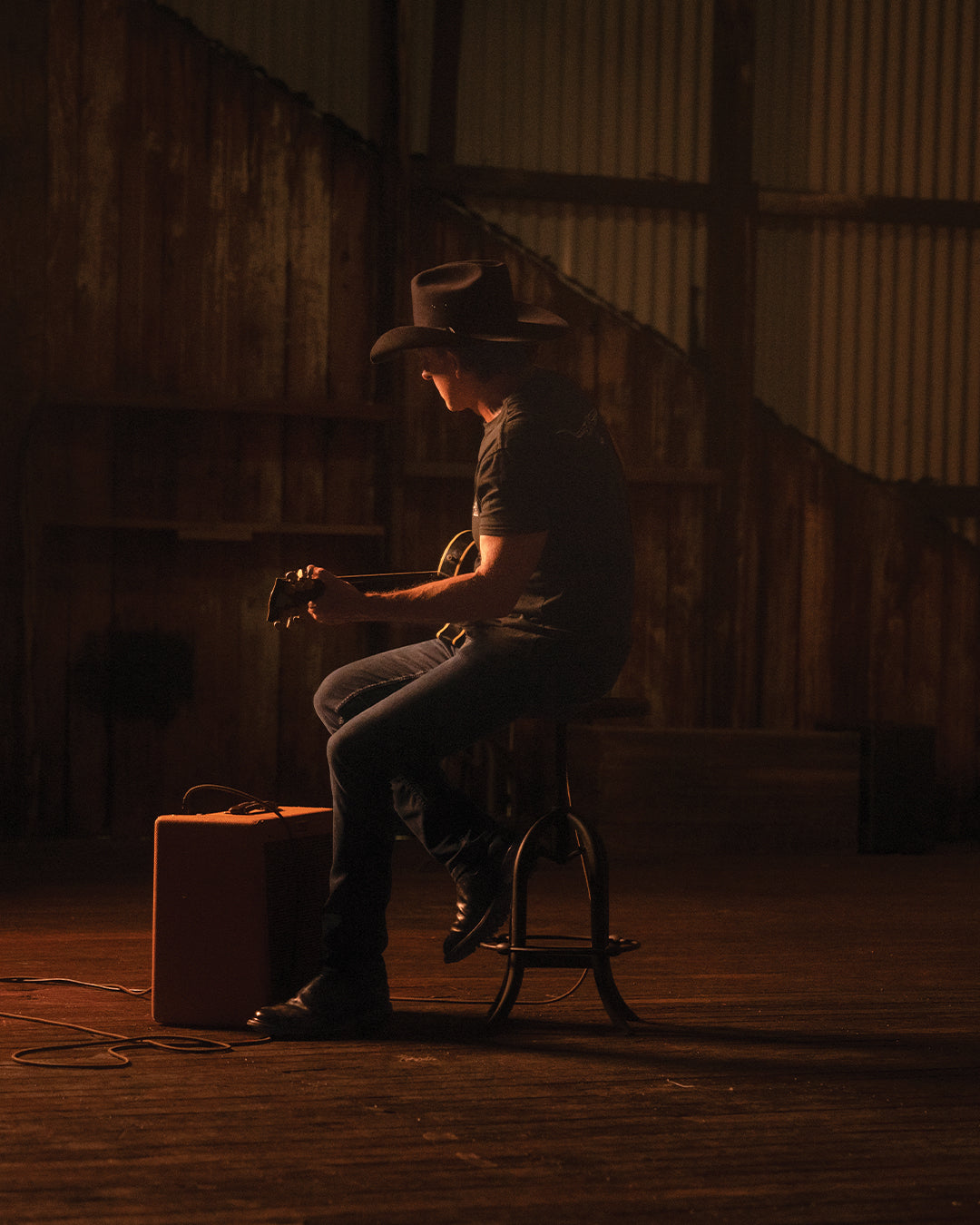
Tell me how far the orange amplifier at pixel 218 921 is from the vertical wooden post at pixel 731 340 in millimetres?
3526

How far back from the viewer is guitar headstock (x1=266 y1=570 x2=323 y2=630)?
2672 millimetres

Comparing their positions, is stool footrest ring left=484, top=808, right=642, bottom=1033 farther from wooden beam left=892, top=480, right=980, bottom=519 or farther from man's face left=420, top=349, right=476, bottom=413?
wooden beam left=892, top=480, right=980, bottom=519

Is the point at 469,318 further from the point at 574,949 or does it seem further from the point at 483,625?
the point at 574,949

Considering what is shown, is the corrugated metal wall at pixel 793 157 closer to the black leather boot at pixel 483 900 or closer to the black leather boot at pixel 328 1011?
the black leather boot at pixel 483 900

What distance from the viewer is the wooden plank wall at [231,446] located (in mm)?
5660

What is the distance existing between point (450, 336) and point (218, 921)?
1166mm

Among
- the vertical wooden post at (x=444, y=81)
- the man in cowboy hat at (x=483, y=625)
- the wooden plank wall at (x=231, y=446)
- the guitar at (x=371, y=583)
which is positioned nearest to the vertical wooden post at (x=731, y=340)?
the wooden plank wall at (x=231, y=446)

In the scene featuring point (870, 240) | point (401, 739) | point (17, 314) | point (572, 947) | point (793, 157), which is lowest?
point (572, 947)

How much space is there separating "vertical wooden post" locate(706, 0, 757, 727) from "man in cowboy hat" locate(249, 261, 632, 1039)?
3.29 m

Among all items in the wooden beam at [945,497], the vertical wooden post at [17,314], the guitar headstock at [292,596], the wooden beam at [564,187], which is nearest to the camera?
the guitar headstock at [292,596]

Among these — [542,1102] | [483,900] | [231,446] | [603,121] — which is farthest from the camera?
[603,121]

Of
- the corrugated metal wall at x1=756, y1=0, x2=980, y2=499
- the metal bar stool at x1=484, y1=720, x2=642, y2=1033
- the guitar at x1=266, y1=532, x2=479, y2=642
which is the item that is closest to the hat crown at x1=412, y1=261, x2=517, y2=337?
the guitar at x1=266, y1=532, x2=479, y2=642

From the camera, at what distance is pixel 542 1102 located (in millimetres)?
2350

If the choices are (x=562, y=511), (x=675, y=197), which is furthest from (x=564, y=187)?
(x=562, y=511)
